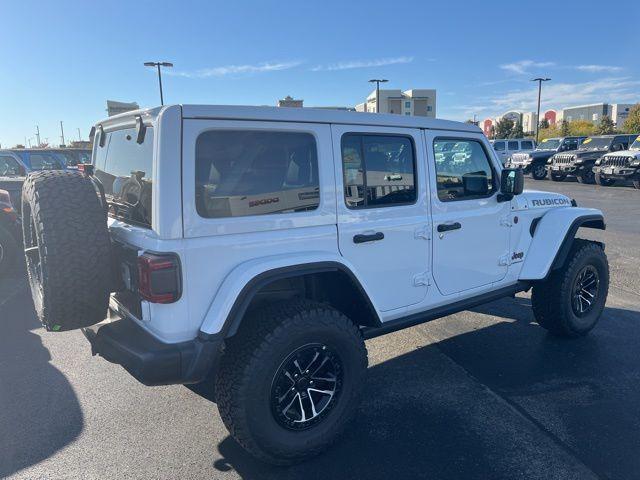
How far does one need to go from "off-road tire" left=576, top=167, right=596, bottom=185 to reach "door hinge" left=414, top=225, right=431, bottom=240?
19.5 m

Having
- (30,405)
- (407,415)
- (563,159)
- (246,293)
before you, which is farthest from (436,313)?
(563,159)

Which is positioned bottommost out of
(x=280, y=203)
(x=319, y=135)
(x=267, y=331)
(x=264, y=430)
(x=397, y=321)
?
(x=264, y=430)

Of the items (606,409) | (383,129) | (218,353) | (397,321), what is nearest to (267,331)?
(218,353)

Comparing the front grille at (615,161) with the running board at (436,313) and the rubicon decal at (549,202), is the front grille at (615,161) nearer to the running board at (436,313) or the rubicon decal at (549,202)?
the rubicon decal at (549,202)

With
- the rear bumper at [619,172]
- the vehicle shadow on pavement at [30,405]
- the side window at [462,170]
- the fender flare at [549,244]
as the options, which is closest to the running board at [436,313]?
the fender flare at [549,244]

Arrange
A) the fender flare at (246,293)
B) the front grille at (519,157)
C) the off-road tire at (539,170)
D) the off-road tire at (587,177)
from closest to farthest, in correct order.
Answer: the fender flare at (246,293) → the off-road tire at (587,177) → the off-road tire at (539,170) → the front grille at (519,157)

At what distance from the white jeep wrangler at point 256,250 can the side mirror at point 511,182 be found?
0.44 metres

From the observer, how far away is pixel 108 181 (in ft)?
10.5

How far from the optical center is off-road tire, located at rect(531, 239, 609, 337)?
4152 mm

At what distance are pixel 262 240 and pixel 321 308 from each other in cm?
52

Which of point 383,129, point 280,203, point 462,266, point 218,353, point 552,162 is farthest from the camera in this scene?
point 552,162

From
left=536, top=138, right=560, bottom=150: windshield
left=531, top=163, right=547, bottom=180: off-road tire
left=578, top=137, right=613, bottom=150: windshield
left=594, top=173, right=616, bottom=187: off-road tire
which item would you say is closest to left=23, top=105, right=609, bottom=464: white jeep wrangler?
left=594, top=173, right=616, bottom=187: off-road tire

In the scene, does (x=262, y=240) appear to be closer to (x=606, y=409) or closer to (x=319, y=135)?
(x=319, y=135)

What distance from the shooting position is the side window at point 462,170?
3436mm
